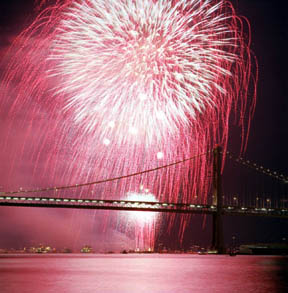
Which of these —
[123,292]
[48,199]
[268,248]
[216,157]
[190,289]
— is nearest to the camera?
[123,292]

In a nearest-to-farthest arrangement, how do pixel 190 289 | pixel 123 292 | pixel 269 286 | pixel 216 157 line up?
pixel 123 292, pixel 190 289, pixel 269 286, pixel 216 157

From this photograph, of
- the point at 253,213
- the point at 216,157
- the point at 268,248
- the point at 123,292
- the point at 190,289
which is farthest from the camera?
the point at 268,248

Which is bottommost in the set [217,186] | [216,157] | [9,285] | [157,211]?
[9,285]

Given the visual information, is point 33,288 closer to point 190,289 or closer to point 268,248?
point 190,289

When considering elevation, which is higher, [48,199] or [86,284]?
[48,199]

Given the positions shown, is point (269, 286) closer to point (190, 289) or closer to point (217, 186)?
point (190, 289)

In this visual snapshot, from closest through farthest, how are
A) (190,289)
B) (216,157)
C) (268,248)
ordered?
1. (190,289)
2. (216,157)
3. (268,248)

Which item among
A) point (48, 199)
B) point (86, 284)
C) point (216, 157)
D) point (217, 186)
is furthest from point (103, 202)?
point (86, 284)

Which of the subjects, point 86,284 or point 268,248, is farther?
point 268,248

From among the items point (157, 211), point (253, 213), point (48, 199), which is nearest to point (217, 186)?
point (253, 213)
